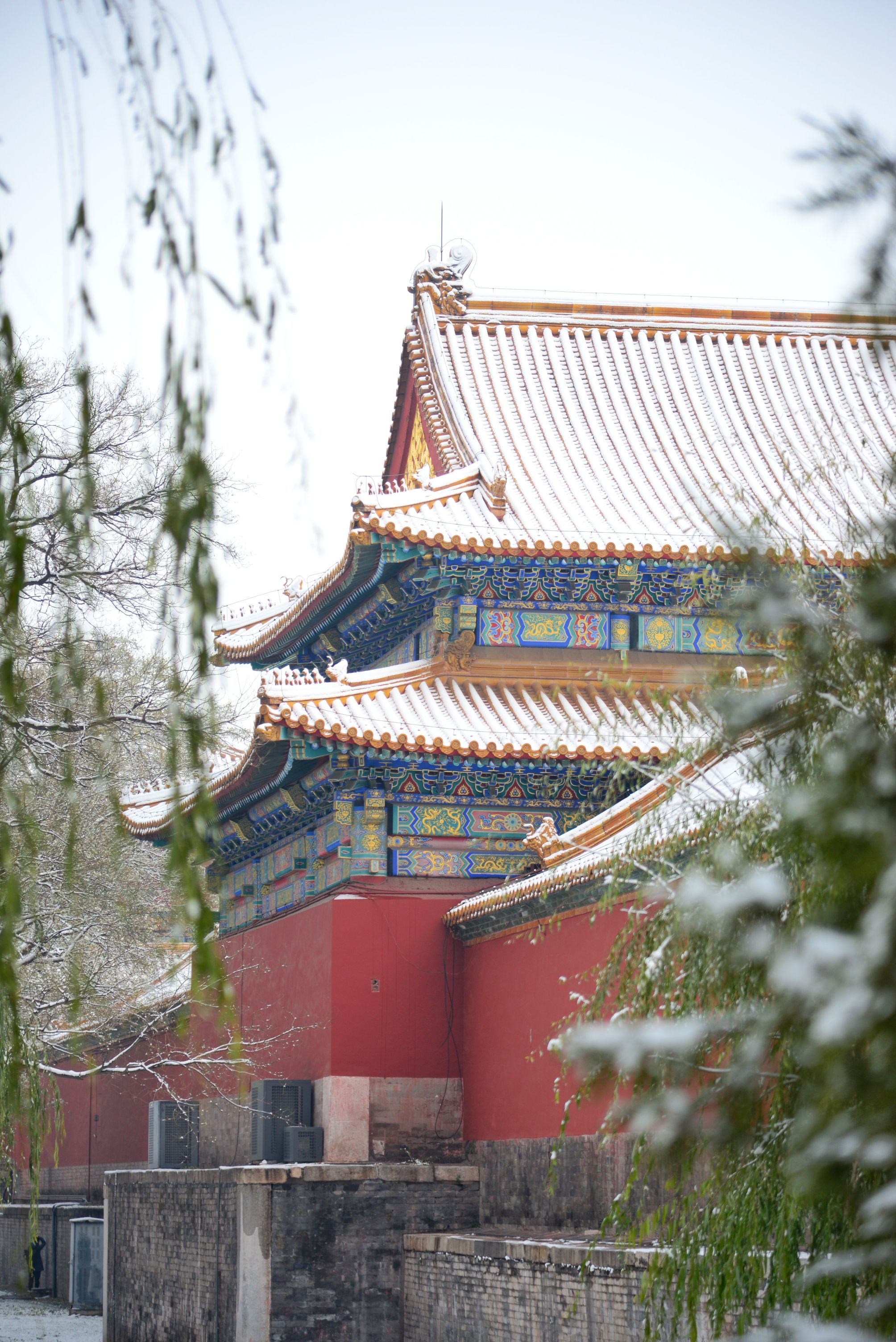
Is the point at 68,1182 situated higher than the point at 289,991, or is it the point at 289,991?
the point at 289,991

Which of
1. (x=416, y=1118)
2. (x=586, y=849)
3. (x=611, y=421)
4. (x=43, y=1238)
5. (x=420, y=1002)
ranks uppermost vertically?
(x=611, y=421)

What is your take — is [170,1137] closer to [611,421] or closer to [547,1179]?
[547,1179]

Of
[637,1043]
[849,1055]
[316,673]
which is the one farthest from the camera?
[316,673]

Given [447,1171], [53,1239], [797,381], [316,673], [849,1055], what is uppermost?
[797,381]

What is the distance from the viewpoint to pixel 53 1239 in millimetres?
19281

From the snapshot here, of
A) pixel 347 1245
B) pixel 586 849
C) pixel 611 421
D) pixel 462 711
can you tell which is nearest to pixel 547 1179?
pixel 586 849

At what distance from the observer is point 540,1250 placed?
30.7 ft

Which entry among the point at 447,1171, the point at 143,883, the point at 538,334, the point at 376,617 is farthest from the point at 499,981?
the point at 538,334

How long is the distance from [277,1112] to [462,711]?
3.28 metres

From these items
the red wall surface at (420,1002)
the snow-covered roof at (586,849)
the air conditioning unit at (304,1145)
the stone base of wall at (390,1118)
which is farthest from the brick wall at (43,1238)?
the snow-covered roof at (586,849)

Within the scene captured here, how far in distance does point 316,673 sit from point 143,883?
540cm

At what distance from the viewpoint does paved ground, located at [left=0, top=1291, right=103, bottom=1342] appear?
15.4 m

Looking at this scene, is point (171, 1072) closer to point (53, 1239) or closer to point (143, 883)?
point (143, 883)

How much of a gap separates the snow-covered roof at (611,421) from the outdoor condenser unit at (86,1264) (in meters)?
6.54
